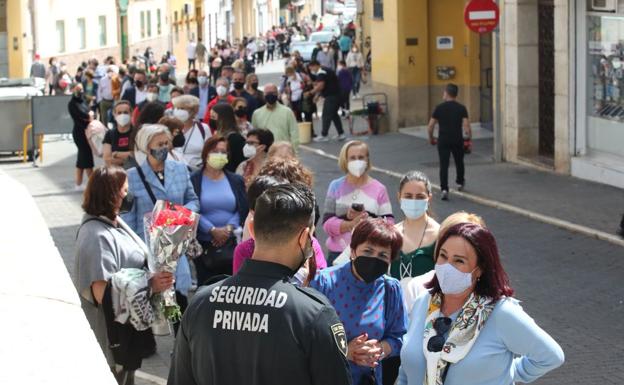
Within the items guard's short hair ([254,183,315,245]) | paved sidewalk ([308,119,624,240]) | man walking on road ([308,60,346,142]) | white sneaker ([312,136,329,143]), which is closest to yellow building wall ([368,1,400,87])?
man walking on road ([308,60,346,142])

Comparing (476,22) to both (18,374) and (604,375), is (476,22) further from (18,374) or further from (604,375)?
(18,374)

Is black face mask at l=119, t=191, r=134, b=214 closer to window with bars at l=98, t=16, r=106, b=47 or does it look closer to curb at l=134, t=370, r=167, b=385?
curb at l=134, t=370, r=167, b=385

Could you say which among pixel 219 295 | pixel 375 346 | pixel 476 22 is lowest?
pixel 375 346

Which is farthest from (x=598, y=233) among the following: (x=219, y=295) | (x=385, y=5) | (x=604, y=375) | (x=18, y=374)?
(x=385, y=5)

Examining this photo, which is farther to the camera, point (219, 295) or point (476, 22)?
point (476, 22)

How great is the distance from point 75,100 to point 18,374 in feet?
59.2

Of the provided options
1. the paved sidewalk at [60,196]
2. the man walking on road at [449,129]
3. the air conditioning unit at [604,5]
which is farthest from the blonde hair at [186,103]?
the air conditioning unit at [604,5]

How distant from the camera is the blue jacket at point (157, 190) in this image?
32.6 ft

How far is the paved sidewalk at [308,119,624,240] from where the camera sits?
1709 cm

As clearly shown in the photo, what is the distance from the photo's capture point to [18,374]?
2662mm

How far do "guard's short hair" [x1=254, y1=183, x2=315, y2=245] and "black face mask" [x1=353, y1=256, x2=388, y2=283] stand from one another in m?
1.81

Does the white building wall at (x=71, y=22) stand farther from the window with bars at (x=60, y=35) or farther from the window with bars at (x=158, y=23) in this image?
the window with bars at (x=158, y=23)

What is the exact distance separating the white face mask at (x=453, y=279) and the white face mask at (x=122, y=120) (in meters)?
9.51

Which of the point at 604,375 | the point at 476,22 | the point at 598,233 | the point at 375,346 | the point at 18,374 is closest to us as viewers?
the point at 18,374
